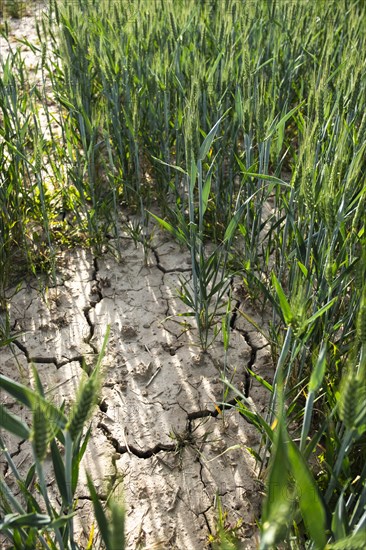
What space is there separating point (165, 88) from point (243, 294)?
86 cm

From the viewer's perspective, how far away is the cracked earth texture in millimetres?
1587

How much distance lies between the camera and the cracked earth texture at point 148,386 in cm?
159

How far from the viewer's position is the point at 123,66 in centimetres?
223

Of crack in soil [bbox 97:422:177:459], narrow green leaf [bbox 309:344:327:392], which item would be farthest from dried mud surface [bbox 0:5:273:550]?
narrow green leaf [bbox 309:344:327:392]

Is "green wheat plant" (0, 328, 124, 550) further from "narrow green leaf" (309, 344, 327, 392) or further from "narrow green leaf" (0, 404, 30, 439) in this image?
"narrow green leaf" (309, 344, 327, 392)

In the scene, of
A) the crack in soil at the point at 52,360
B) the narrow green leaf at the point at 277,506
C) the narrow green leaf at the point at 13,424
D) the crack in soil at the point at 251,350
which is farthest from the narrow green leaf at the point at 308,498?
the crack in soil at the point at 52,360

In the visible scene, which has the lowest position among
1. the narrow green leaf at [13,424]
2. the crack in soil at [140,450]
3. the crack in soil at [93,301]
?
the crack in soil at [140,450]

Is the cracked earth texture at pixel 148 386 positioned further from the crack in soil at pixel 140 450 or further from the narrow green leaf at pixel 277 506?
the narrow green leaf at pixel 277 506

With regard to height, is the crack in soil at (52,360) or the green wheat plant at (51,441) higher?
the green wheat plant at (51,441)

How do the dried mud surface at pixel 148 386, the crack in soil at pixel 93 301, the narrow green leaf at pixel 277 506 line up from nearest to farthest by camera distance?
the narrow green leaf at pixel 277 506
the dried mud surface at pixel 148 386
the crack in soil at pixel 93 301

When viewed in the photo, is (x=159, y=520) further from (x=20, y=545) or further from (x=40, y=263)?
(x=40, y=263)

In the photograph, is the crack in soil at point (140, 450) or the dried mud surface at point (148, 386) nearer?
the dried mud surface at point (148, 386)

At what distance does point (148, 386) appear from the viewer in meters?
1.92

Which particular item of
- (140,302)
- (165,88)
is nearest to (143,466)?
(140,302)
